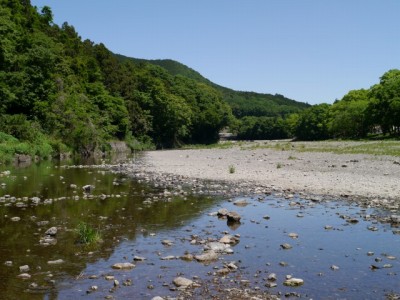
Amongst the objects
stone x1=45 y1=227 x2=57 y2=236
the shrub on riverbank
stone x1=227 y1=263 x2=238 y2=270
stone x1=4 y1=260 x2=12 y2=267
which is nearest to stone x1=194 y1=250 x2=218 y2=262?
stone x1=227 y1=263 x2=238 y2=270

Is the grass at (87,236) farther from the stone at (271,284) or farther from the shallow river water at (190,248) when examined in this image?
the stone at (271,284)

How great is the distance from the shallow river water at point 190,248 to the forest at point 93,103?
27.2 metres

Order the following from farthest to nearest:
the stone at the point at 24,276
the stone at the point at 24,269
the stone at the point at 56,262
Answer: the stone at the point at 56,262 < the stone at the point at 24,269 < the stone at the point at 24,276

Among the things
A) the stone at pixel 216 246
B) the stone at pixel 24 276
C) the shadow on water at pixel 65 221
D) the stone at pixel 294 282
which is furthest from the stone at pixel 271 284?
the stone at pixel 24 276

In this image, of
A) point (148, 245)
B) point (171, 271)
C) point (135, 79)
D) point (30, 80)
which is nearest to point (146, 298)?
point (171, 271)

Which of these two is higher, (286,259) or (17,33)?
(17,33)

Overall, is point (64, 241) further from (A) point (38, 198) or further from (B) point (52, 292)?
(A) point (38, 198)

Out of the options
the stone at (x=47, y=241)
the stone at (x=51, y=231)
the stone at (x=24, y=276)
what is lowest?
the stone at (x=24, y=276)

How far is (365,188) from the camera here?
65.7 feet

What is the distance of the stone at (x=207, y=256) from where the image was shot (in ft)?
31.5

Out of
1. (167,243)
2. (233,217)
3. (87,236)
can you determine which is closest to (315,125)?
(233,217)

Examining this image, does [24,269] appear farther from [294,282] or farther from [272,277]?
[294,282]

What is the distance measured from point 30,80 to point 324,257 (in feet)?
180

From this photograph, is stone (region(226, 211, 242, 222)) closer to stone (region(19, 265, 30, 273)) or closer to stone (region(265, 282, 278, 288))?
stone (region(265, 282, 278, 288))
